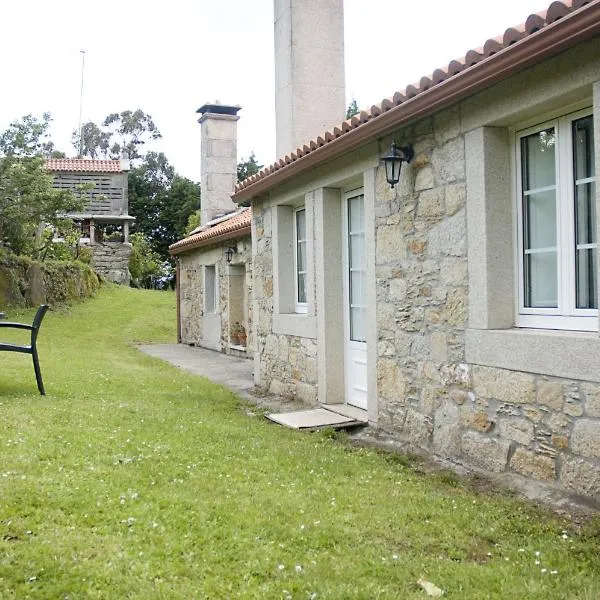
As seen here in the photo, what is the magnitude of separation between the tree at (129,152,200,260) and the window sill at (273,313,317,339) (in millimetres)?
32319

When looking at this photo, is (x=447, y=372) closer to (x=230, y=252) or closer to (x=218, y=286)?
(x=230, y=252)

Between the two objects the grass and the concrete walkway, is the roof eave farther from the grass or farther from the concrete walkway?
the grass

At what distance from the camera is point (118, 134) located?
5450 centimetres

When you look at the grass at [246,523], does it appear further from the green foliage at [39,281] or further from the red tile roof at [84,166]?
the red tile roof at [84,166]

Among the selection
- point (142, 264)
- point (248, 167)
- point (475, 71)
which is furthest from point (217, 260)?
point (248, 167)

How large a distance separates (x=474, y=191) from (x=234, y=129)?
14.3 meters

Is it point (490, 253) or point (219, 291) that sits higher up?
point (490, 253)

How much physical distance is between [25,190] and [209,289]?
21.4 feet

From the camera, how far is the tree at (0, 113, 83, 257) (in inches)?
707

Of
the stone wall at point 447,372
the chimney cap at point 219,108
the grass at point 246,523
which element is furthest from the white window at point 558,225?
the chimney cap at point 219,108

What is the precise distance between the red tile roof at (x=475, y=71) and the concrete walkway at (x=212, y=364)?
12.4ft

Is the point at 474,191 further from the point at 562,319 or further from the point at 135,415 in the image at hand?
the point at 135,415

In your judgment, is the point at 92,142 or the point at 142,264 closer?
the point at 142,264

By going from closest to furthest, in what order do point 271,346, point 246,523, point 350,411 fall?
point 246,523 → point 350,411 → point 271,346
